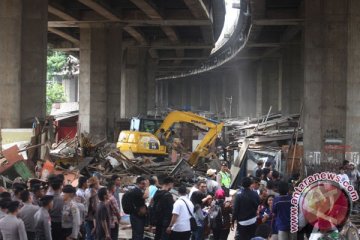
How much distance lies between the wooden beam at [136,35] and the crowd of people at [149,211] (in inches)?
1456

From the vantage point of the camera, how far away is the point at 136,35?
5206cm

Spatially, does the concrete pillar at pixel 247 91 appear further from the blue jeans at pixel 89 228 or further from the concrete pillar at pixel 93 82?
the blue jeans at pixel 89 228

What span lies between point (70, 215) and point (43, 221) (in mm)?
933

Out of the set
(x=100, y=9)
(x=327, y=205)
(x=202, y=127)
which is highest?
(x=100, y=9)

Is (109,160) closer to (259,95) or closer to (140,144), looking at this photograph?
(140,144)

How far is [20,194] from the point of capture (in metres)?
9.43

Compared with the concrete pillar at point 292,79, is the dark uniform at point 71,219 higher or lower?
lower

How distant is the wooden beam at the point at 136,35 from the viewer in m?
48.9

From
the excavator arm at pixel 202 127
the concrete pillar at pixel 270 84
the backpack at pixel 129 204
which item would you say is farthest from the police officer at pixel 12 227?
the concrete pillar at pixel 270 84

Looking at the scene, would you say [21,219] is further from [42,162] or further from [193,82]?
[193,82]

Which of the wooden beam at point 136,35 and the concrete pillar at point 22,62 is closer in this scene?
the concrete pillar at point 22,62

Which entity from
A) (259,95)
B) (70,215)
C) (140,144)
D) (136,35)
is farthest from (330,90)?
(259,95)

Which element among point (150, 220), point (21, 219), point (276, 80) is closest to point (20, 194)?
point (21, 219)

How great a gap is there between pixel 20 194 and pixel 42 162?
10442 mm
